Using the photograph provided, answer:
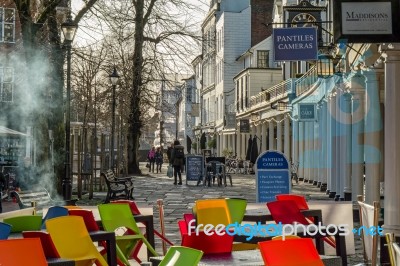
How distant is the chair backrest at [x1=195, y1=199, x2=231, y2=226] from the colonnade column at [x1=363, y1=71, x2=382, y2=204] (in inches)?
429

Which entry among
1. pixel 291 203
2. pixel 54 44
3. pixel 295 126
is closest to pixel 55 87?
pixel 54 44

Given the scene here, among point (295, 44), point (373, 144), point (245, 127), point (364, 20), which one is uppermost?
point (295, 44)

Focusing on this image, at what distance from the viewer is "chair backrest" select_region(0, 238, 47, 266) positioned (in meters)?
5.04

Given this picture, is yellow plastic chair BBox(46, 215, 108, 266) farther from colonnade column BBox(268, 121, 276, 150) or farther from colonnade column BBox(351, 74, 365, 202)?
colonnade column BBox(268, 121, 276, 150)

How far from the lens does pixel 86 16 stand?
2366 cm

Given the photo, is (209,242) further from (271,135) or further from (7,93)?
(271,135)

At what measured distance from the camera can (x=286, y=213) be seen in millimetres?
8984

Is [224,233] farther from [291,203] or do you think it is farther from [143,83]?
[143,83]

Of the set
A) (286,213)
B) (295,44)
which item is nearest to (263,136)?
(295,44)

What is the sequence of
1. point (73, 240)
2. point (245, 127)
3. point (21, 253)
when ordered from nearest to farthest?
point (21, 253), point (73, 240), point (245, 127)

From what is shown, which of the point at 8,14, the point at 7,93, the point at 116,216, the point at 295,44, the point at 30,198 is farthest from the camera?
the point at 8,14

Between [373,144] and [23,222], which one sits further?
[373,144]

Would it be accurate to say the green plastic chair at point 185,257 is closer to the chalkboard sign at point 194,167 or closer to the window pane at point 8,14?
the chalkboard sign at point 194,167

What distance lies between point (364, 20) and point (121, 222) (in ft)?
15.8
